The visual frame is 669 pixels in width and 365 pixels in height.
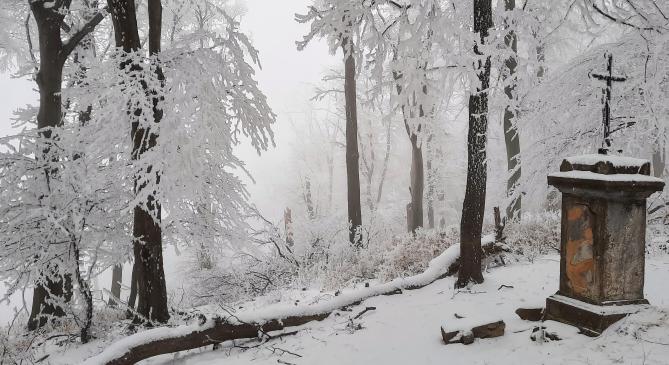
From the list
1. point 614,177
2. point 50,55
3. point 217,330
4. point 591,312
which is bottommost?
point 217,330

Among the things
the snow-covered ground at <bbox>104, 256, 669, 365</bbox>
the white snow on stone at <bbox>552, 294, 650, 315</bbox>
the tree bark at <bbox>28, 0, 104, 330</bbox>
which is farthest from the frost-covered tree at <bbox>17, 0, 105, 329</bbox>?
the white snow on stone at <bbox>552, 294, 650, 315</bbox>

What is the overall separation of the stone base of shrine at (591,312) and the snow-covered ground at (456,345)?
0.25 ft

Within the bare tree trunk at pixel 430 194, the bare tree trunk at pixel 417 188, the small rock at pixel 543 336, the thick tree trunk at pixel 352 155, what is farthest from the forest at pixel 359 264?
the bare tree trunk at pixel 430 194

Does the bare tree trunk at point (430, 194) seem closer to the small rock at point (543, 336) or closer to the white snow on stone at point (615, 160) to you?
the white snow on stone at point (615, 160)

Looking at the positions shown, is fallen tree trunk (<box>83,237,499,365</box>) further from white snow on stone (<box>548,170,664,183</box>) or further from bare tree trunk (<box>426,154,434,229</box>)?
bare tree trunk (<box>426,154,434,229</box>)

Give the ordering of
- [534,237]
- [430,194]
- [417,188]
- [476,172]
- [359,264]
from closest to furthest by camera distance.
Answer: [476,172] → [534,237] → [359,264] → [417,188] → [430,194]

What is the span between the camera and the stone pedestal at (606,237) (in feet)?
12.8

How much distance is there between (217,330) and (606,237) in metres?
4.32

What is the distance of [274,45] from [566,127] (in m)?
78.3

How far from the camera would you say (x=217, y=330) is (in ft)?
15.9

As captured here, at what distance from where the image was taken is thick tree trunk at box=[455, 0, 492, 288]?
19.5ft

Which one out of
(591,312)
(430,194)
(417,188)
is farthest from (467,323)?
(430,194)

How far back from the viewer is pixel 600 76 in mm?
4609

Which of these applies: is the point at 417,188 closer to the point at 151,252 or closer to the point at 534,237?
the point at 534,237
